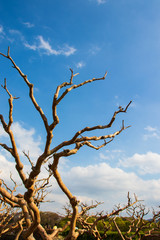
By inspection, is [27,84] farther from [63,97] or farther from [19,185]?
[19,185]

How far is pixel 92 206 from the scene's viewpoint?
8.12 metres

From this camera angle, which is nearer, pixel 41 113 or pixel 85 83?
pixel 41 113

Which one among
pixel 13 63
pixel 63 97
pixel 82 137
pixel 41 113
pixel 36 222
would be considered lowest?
pixel 36 222

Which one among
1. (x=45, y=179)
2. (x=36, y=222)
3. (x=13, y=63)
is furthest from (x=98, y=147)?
(x=45, y=179)

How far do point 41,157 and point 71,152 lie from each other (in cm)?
55

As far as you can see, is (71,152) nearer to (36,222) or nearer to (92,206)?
(36,222)

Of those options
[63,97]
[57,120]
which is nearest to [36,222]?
[57,120]

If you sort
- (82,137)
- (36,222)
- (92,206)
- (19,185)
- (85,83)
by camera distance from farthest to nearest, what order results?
(19,185) → (92,206) → (85,83) → (36,222) → (82,137)

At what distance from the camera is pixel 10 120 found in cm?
458

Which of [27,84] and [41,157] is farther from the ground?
[27,84]

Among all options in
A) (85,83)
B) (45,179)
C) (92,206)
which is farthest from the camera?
(45,179)

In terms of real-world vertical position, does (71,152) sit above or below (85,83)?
below

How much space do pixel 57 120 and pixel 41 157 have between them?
719 millimetres

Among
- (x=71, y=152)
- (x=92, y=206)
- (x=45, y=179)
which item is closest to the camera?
(x=71, y=152)
